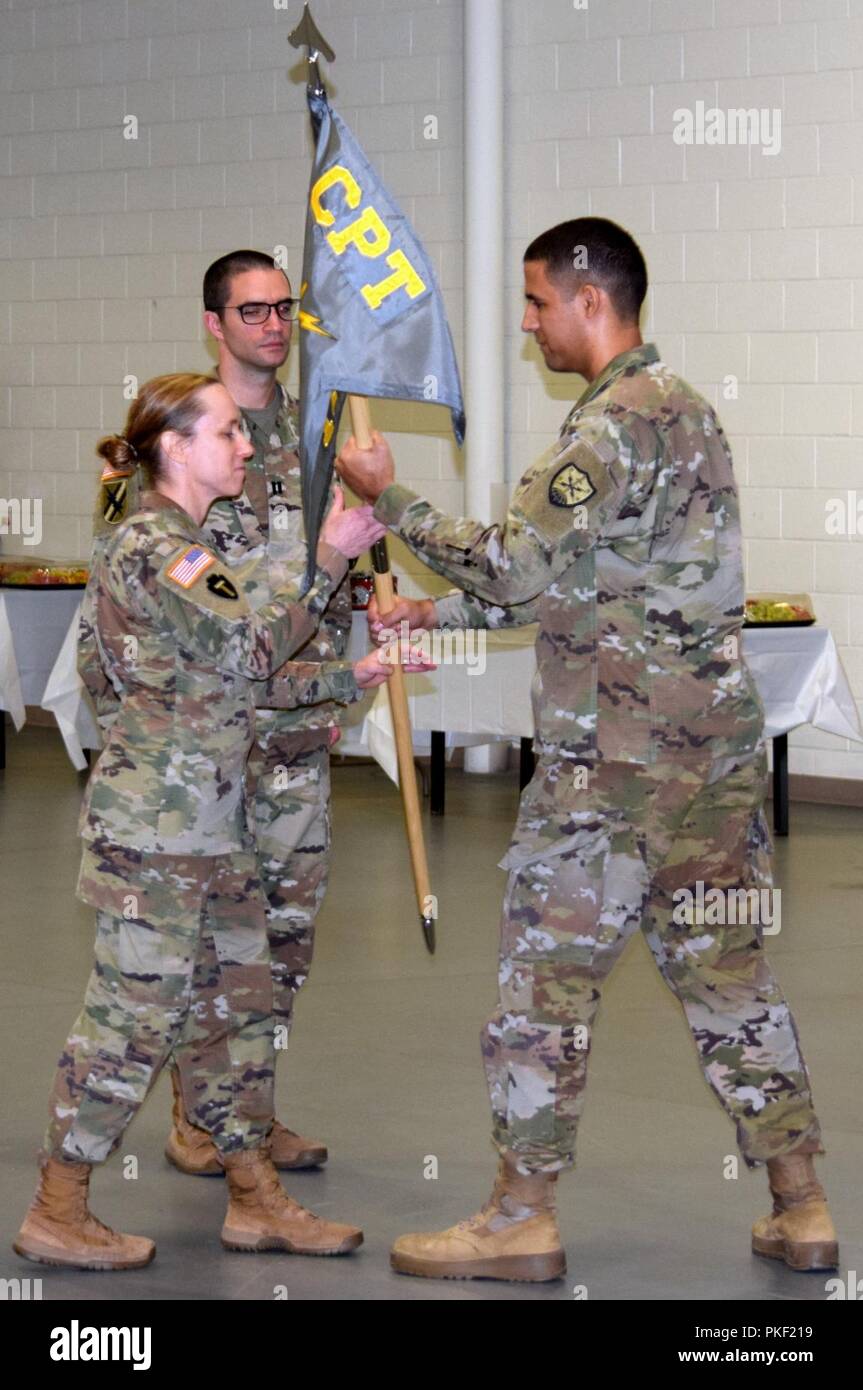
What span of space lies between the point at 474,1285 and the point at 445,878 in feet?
12.0

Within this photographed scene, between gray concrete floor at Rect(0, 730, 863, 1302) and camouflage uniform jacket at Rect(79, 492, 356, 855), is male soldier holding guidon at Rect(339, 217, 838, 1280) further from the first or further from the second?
camouflage uniform jacket at Rect(79, 492, 356, 855)

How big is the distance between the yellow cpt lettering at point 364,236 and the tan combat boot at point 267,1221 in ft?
5.03

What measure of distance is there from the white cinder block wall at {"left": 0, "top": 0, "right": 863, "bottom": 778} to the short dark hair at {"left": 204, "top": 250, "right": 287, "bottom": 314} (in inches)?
186

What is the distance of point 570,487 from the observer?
3.13 metres

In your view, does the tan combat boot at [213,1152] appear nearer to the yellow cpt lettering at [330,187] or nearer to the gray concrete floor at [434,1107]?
the gray concrete floor at [434,1107]

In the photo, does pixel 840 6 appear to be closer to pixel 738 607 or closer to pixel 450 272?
pixel 450 272

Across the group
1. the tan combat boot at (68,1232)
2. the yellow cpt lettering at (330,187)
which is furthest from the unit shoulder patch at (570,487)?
the tan combat boot at (68,1232)

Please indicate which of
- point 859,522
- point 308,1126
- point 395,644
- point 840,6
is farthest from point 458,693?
point 395,644

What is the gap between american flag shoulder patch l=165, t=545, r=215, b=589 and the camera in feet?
10.5

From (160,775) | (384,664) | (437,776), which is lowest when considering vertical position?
(437,776)

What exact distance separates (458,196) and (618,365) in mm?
6389

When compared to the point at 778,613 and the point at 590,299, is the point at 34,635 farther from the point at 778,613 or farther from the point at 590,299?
the point at 590,299

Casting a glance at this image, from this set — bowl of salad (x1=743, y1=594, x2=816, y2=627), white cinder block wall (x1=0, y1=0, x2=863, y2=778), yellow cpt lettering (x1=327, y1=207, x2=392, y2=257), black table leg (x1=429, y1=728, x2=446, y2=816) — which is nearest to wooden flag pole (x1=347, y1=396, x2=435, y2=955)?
yellow cpt lettering (x1=327, y1=207, x2=392, y2=257)

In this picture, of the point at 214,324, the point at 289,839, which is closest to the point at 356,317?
the point at 214,324
